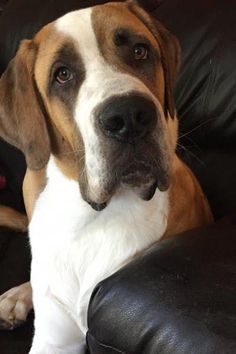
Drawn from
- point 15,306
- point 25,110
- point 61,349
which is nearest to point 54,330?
point 61,349

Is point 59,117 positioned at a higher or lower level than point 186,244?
higher

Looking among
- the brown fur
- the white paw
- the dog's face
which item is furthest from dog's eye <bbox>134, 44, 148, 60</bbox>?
the brown fur

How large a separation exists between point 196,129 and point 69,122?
1.96 ft

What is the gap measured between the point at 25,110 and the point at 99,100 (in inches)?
9.4

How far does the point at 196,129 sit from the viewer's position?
1721 millimetres

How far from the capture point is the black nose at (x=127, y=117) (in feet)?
3.44

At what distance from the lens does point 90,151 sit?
1.12 m

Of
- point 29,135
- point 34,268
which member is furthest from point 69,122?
point 34,268

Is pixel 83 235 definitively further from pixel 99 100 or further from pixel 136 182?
pixel 99 100

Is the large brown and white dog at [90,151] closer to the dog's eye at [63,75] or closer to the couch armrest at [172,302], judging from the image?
the dog's eye at [63,75]

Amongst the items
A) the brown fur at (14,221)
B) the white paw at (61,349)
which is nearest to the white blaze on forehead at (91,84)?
the white paw at (61,349)

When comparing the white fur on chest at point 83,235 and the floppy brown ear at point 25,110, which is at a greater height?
the floppy brown ear at point 25,110

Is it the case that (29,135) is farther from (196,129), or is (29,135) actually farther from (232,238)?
(196,129)

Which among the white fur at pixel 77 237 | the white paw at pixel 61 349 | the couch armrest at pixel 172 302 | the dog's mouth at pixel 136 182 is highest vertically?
the dog's mouth at pixel 136 182
